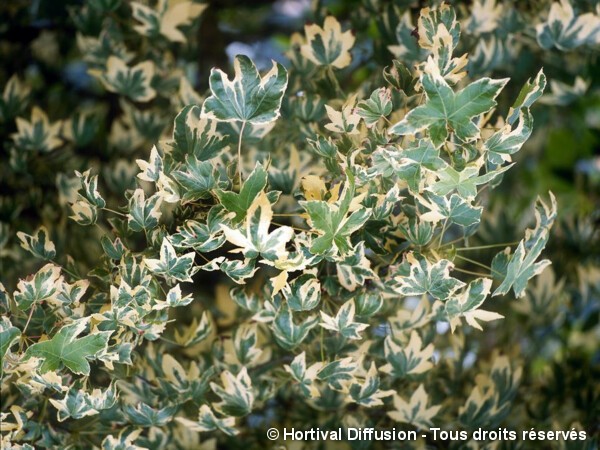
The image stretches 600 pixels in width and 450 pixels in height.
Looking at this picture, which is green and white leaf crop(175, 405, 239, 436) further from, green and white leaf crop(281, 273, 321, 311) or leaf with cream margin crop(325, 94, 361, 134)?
leaf with cream margin crop(325, 94, 361, 134)

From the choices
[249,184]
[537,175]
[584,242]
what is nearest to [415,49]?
[249,184]

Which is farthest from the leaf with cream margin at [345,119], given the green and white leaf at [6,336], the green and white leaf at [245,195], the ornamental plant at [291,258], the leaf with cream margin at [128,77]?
the leaf with cream margin at [128,77]

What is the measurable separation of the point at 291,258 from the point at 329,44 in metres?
0.32

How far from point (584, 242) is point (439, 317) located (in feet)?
1.77

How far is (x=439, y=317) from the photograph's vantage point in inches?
30.7

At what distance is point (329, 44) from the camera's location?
2.58 feet

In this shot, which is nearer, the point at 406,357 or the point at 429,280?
the point at 429,280

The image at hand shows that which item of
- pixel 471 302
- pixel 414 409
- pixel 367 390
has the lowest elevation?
pixel 414 409

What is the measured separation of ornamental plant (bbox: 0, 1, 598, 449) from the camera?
1.82 ft

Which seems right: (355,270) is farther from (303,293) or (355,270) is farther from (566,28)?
(566,28)

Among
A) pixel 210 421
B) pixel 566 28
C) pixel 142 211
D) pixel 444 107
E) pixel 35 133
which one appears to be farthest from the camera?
pixel 35 133

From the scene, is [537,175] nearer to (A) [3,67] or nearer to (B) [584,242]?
(B) [584,242]

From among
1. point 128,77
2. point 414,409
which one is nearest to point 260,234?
point 414,409

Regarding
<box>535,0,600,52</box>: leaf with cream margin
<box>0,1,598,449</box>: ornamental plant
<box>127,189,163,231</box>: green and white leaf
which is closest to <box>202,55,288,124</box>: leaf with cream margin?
<box>0,1,598,449</box>: ornamental plant
